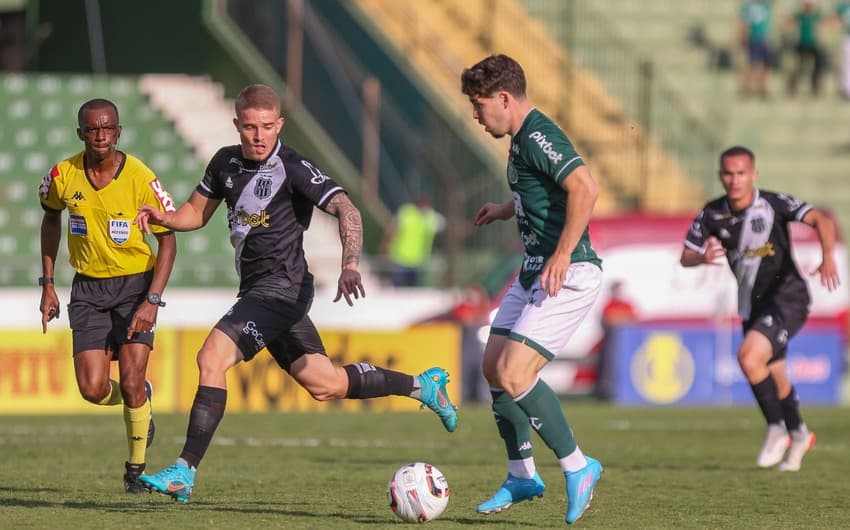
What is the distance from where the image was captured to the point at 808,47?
96.6 feet

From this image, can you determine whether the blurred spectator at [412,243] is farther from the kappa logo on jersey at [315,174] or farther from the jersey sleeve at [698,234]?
the kappa logo on jersey at [315,174]

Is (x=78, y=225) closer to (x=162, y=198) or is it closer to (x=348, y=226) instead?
(x=162, y=198)

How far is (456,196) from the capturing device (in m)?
Result: 22.1

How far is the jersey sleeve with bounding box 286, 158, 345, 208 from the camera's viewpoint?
844 centimetres

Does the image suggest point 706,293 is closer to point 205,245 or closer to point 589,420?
point 589,420

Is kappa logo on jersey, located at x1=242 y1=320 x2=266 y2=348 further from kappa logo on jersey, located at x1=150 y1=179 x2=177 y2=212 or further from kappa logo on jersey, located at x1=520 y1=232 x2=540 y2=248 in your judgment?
kappa logo on jersey, located at x1=520 y1=232 x2=540 y2=248

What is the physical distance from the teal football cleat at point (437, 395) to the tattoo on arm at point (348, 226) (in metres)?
1.13

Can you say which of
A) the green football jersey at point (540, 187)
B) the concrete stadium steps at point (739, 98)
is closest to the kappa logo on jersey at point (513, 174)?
the green football jersey at point (540, 187)

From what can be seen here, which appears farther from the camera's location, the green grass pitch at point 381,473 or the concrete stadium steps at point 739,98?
the concrete stadium steps at point 739,98

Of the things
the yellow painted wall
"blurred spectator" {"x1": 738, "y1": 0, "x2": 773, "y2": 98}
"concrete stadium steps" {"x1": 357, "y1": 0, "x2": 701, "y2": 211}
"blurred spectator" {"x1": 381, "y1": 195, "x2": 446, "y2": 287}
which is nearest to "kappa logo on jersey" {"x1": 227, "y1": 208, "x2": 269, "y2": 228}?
the yellow painted wall

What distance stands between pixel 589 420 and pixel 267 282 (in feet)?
28.1

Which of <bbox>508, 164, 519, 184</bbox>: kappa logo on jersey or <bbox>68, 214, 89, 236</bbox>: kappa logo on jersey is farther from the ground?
<bbox>508, 164, 519, 184</bbox>: kappa logo on jersey

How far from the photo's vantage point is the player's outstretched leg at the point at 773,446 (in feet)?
37.9

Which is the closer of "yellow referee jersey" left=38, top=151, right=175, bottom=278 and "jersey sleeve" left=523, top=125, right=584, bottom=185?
"jersey sleeve" left=523, top=125, right=584, bottom=185
